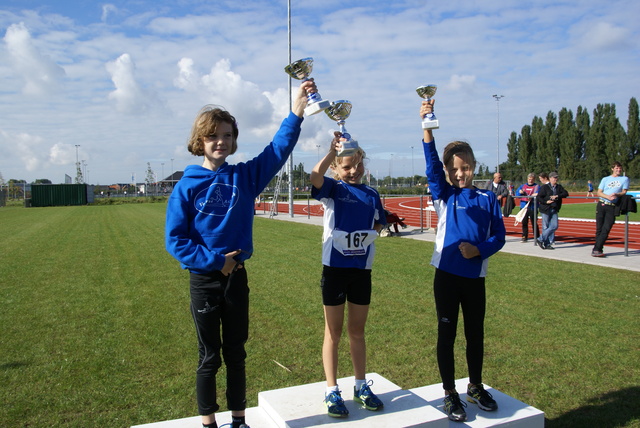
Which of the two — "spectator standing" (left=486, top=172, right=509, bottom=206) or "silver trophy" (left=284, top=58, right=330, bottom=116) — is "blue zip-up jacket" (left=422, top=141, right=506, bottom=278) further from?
"spectator standing" (left=486, top=172, right=509, bottom=206)

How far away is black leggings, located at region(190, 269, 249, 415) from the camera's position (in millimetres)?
2600

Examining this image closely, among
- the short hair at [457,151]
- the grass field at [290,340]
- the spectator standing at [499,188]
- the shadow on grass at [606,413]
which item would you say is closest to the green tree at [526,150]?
the spectator standing at [499,188]

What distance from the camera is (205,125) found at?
8.78ft

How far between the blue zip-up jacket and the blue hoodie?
1.02m

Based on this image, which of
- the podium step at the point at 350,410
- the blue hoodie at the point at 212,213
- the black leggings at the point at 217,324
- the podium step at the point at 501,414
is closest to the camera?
the blue hoodie at the point at 212,213

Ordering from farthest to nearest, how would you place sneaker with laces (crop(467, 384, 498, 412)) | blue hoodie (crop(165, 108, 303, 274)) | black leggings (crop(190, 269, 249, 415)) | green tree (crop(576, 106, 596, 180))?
green tree (crop(576, 106, 596, 180)), sneaker with laces (crop(467, 384, 498, 412)), black leggings (crop(190, 269, 249, 415)), blue hoodie (crop(165, 108, 303, 274))

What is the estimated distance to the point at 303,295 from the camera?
675 cm

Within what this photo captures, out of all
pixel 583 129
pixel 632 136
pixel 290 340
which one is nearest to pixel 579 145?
pixel 583 129

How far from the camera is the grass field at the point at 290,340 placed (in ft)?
11.4

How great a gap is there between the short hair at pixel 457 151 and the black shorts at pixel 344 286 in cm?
97

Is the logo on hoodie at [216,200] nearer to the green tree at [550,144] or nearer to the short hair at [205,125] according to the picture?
the short hair at [205,125]

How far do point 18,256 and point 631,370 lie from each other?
40.7ft

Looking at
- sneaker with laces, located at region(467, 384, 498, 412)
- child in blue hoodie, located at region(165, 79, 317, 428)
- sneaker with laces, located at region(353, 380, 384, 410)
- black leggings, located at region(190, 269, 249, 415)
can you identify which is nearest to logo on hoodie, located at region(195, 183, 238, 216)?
child in blue hoodie, located at region(165, 79, 317, 428)

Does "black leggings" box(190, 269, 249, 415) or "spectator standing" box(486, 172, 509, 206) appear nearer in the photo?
"black leggings" box(190, 269, 249, 415)
